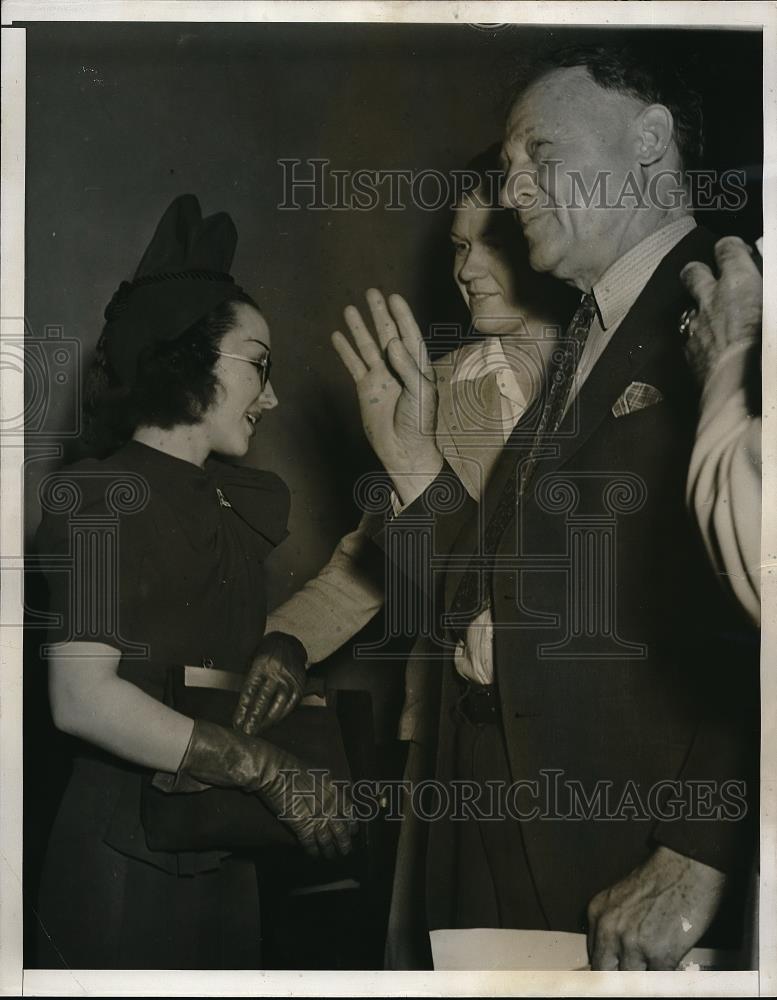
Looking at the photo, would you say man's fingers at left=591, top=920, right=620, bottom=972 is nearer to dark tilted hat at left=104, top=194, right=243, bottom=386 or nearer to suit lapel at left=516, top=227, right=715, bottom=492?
suit lapel at left=516, top=227, right=715, bottom=492

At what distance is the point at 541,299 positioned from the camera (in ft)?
6.73

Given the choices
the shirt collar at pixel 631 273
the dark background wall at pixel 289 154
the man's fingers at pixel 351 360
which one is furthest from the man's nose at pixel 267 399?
the shirt collar at pixel 631 273

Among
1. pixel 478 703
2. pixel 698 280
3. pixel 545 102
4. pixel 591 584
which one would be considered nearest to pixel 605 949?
pixel 478 703

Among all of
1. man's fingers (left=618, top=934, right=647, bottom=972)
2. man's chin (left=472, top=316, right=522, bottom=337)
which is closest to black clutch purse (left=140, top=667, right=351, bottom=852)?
man's fingers (left=618, top=934, right=647, bottom=972)

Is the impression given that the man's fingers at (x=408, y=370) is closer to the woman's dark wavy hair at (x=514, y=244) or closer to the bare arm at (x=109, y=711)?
the woman's dark wavy hair at (x=514, y=244)

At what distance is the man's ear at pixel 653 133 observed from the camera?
2.02m

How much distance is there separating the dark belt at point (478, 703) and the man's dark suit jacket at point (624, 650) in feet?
0.07

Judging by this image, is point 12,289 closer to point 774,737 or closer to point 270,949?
point 270,949

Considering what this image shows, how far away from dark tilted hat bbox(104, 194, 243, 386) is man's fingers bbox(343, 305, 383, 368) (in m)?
0.22

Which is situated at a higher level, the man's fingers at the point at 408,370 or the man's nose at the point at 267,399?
the man's fingers at the point at 408,370

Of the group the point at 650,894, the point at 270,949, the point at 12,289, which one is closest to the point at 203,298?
the point at 12,289

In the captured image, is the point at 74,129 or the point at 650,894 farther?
the point at 74,129

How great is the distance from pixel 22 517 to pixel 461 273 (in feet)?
3.09

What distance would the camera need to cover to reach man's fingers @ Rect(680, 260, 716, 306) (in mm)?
1980
